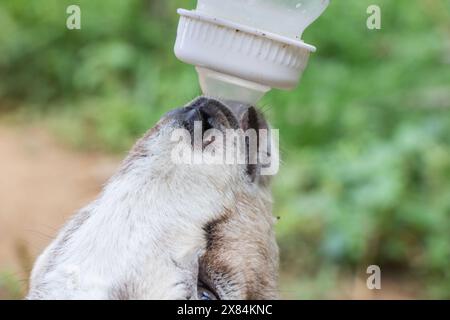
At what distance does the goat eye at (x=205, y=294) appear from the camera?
2613mm

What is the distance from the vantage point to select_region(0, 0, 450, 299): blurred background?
5.73 metres

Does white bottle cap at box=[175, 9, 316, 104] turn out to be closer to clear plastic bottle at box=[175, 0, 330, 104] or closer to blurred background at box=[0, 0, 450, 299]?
clear plastic bottle at box=[175, 0, 330, 104]

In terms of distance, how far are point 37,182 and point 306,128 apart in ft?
8.16

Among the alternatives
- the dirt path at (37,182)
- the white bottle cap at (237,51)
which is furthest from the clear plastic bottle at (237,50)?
the dirt path at (37,182)

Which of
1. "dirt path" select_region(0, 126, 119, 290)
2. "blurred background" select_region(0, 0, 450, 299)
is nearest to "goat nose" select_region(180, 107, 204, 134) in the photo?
"blurred background" select_region(0, 0, 450, 299)

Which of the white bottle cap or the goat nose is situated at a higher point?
the white bottle cap

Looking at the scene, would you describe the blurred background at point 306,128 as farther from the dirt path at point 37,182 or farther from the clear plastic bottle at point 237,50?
the clear plastic bottle at point 237,50

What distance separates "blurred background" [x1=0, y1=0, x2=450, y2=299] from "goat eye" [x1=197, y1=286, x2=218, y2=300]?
1567mm

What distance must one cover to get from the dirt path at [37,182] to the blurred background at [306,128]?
0.02m

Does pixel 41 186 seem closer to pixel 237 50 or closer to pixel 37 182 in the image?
pixel 37 182

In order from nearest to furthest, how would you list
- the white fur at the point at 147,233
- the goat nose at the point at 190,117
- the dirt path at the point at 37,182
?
the white fur at the point at 147,233
the goat nose at the point at 190,117
the dirt path at the point at 37,182

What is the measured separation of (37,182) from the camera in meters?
7.33
